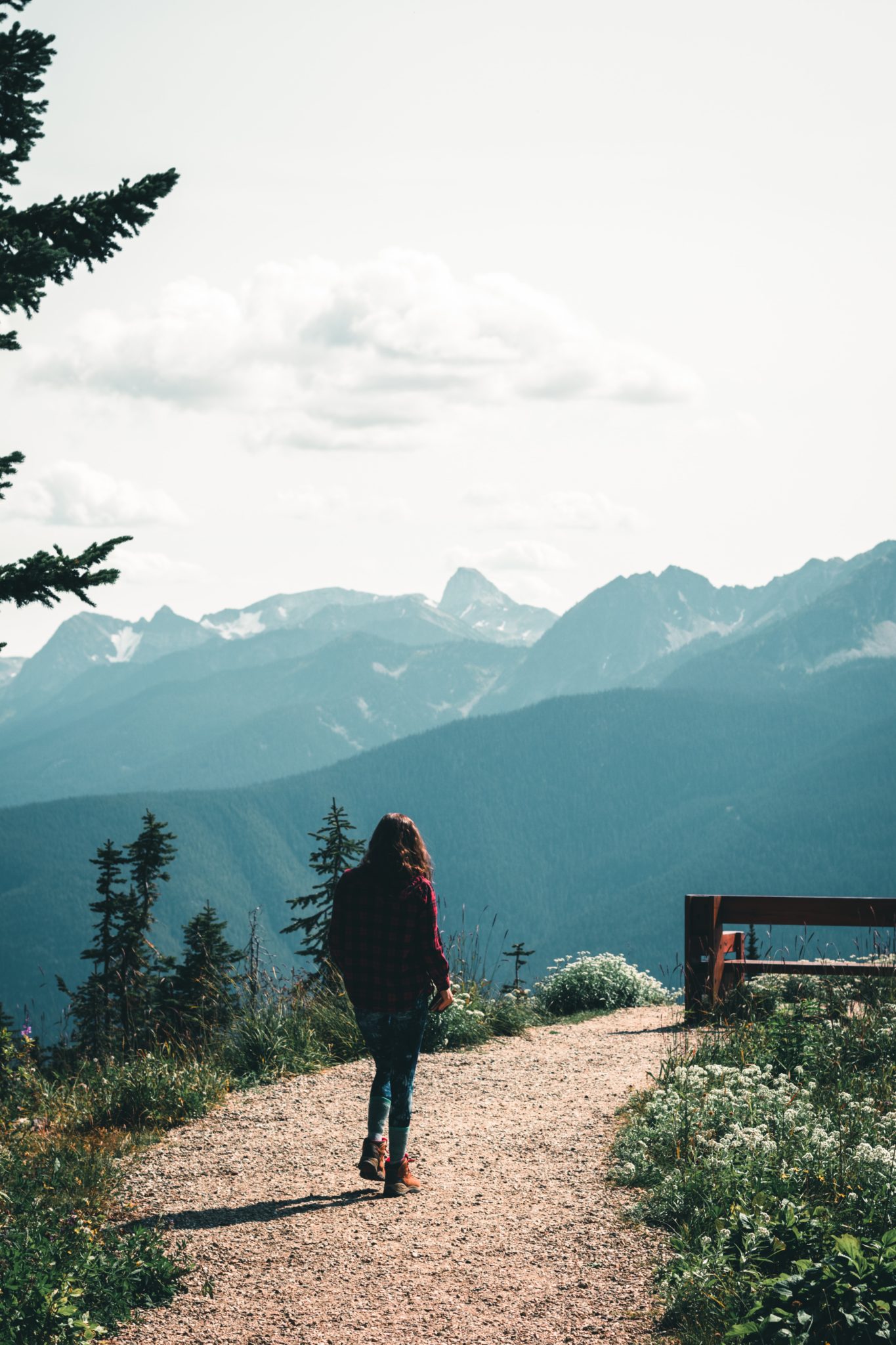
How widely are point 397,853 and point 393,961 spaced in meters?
0.60

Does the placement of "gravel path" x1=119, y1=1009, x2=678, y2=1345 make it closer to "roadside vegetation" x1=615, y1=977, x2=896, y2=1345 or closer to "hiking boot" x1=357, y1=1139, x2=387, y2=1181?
"hiking boot" x1=357, y1=1139, x2=387, y2=1181

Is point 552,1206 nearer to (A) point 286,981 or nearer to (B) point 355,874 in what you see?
(B) point 355,874

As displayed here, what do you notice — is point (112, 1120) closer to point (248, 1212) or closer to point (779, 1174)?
point (248, 1212)

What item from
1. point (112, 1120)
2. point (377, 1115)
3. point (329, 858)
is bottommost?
point (112, 1120)

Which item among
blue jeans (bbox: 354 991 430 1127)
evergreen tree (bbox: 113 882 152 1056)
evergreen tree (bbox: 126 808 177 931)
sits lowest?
evergreen tree (bbox: 113 882 152 1056)

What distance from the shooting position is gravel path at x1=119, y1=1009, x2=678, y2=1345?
4934mm

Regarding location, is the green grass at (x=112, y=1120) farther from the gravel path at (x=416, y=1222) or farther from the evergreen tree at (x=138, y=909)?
the evergreen tree at (x=138, y=909)

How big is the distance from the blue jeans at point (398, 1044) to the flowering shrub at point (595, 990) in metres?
6.99

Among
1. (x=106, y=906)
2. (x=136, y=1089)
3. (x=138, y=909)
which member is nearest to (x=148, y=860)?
(x=106, y=906)

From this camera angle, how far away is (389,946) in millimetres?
6445

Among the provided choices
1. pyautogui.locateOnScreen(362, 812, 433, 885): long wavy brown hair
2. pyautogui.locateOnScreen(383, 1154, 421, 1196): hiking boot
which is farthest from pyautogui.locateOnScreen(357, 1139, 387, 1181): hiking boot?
pyautogui.locateOnScreen(362, 812, 433, 885): long wavy brown hair

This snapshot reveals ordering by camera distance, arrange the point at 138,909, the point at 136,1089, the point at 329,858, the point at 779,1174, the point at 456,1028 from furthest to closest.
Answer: the point at 138,909
the point at 329,858
the point at 456,1028
the point at 136,1089
the point at 779,1174

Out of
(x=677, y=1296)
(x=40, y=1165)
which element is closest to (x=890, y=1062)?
(x=677, y=1296)

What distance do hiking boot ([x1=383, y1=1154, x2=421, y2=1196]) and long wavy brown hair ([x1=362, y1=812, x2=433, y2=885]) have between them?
1.56 metres
